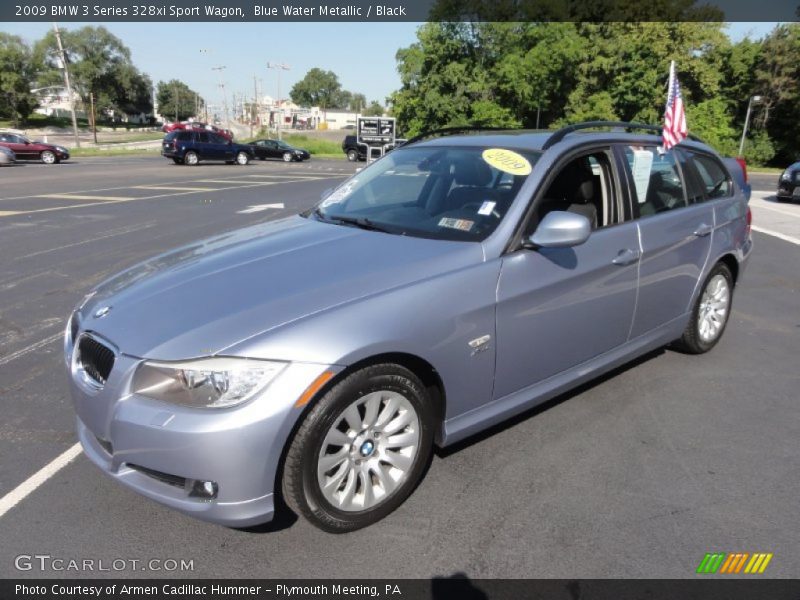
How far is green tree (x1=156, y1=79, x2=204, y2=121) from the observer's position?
416 feet

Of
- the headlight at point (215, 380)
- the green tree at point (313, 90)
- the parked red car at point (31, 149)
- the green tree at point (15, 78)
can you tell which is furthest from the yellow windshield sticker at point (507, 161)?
the green tree at point (313, 90)

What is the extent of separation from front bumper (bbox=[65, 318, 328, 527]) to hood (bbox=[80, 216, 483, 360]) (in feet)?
0.70

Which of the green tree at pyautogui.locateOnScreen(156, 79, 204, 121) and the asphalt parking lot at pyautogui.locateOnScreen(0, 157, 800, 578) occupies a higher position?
the green tree at pyautogui.locateOnScreen(156, 79, 204, 121)

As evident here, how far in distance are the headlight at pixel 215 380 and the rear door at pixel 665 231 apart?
8.37 ft

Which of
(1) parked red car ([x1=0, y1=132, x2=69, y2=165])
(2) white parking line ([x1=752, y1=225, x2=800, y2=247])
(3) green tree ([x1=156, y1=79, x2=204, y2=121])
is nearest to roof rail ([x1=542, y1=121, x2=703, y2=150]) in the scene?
(2) white parking line ([x1=752, y1=225, x2=800, y2=247])

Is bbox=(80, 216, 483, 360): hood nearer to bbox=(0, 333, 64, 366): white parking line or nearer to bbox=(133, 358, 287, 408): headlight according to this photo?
bbox=(133, 358, 287, 408): headlight

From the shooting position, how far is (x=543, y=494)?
296 cm

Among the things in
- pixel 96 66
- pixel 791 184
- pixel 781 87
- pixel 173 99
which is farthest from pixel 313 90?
pixel 791 184

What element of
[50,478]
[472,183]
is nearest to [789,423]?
[472,183]

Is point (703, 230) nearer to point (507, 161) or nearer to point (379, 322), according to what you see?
point (507, 161)

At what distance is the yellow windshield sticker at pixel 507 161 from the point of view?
3340mm

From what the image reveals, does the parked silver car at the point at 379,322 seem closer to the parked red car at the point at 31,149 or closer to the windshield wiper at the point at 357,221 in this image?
the windshield wiper at the point at 357,221

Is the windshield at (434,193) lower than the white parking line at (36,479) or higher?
higher

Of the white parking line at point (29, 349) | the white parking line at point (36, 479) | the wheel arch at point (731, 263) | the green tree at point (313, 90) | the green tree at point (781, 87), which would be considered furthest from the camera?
the green tree at point (313, 90)
